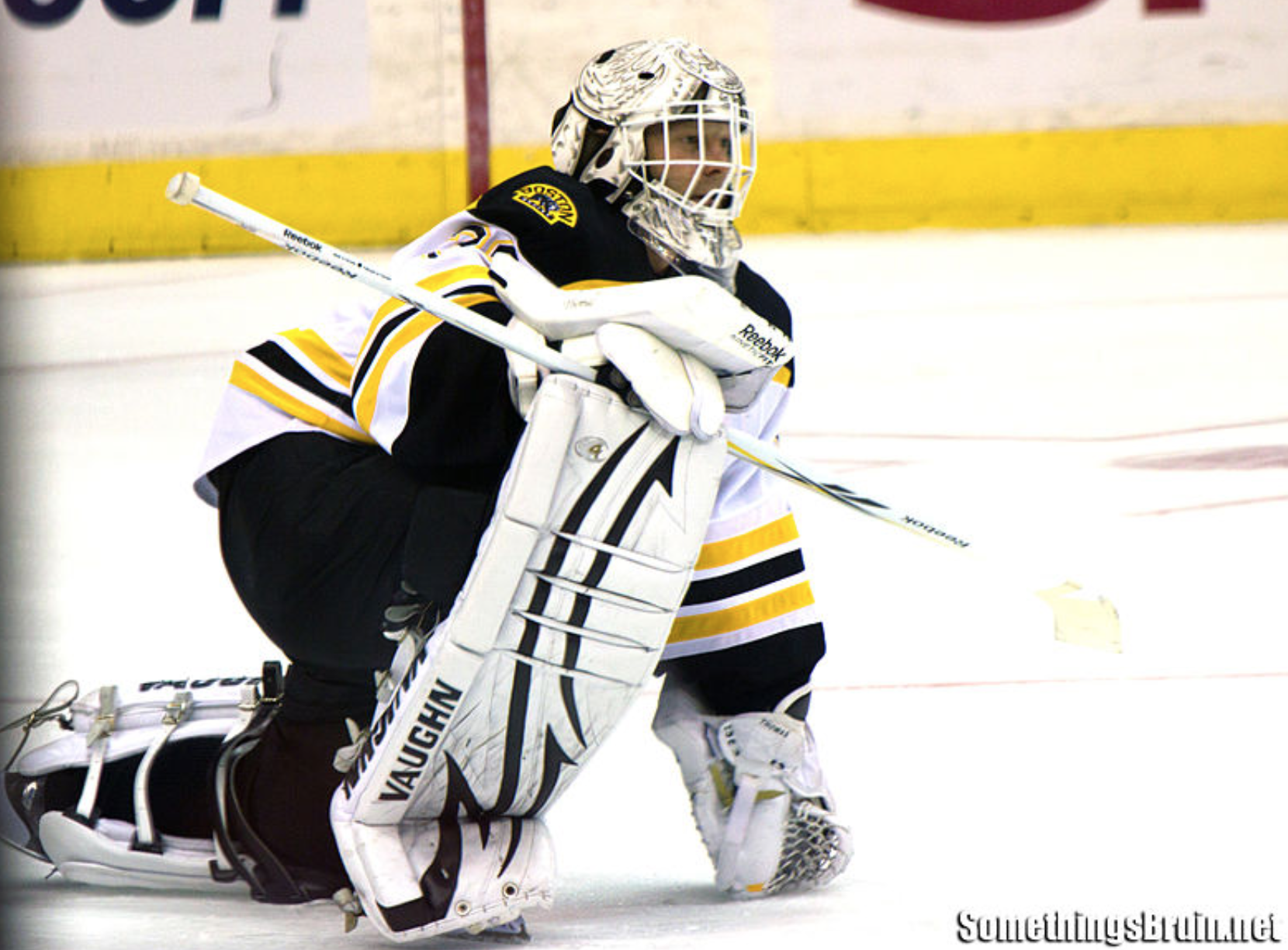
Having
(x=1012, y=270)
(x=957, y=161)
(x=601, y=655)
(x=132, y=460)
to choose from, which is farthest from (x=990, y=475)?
(x=957, y=161)

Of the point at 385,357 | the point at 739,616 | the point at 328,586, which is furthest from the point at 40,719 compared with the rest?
the point at 739,616

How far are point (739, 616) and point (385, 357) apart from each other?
37 centimetres

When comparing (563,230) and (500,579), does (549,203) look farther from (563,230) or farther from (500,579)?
(500,579)

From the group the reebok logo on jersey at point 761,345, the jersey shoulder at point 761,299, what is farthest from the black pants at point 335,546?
the jersey shoulder at point 761,299

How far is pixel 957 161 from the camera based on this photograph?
21.0 ft

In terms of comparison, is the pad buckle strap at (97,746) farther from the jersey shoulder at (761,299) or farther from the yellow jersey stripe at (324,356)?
the jersey shoulder at (761,299)

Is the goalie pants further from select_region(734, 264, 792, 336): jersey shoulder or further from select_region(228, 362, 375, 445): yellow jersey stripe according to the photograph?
select_region(734, 264, 792, 336): jersey shoulder

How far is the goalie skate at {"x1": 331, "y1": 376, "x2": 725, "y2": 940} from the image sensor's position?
1344 millimetres

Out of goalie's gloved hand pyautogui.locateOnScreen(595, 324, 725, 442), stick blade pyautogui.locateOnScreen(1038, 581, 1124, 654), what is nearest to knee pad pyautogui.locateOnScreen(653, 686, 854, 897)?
stick blade pyautogui.locateOnScreen(1038, 581, 1124, 654)

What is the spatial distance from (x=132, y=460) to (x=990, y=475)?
145 centimetres

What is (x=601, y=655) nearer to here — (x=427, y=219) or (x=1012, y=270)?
(x=1012, y=270)

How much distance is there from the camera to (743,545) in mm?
1643

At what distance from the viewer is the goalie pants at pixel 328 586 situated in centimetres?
145
